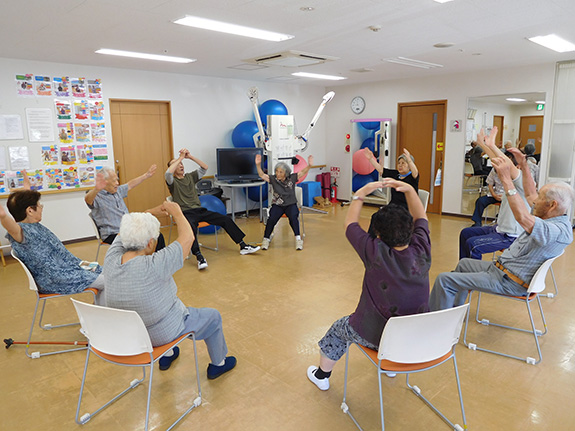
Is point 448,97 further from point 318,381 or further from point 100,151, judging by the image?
point 318,381

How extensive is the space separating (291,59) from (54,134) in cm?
343

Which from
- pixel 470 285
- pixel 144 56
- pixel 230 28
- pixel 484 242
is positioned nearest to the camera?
pixel 470 285

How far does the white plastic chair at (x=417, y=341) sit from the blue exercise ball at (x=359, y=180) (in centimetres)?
683

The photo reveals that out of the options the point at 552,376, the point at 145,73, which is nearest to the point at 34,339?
the point at 552,376

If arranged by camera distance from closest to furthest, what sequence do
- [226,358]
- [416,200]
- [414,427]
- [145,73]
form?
[414,427] < [416,200] < [226,358] < [145,73]

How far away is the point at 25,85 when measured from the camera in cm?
538

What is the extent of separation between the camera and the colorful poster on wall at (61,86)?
562cm

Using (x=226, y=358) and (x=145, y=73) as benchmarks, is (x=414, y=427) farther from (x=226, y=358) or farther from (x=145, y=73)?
(x=145, y=73)

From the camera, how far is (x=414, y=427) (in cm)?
219

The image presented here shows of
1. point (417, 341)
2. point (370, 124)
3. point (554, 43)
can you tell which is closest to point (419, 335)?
point (417, 341)

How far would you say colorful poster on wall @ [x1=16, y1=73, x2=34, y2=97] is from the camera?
5.33 meters

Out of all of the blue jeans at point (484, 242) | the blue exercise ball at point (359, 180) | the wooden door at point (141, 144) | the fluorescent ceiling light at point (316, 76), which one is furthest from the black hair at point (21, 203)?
the blue exercise ball at point (359, 180)

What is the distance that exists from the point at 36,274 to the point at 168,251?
1.41 metres

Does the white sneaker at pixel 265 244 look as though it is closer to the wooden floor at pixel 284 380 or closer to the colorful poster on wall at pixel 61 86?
the wooden floor at pixel 284 380
